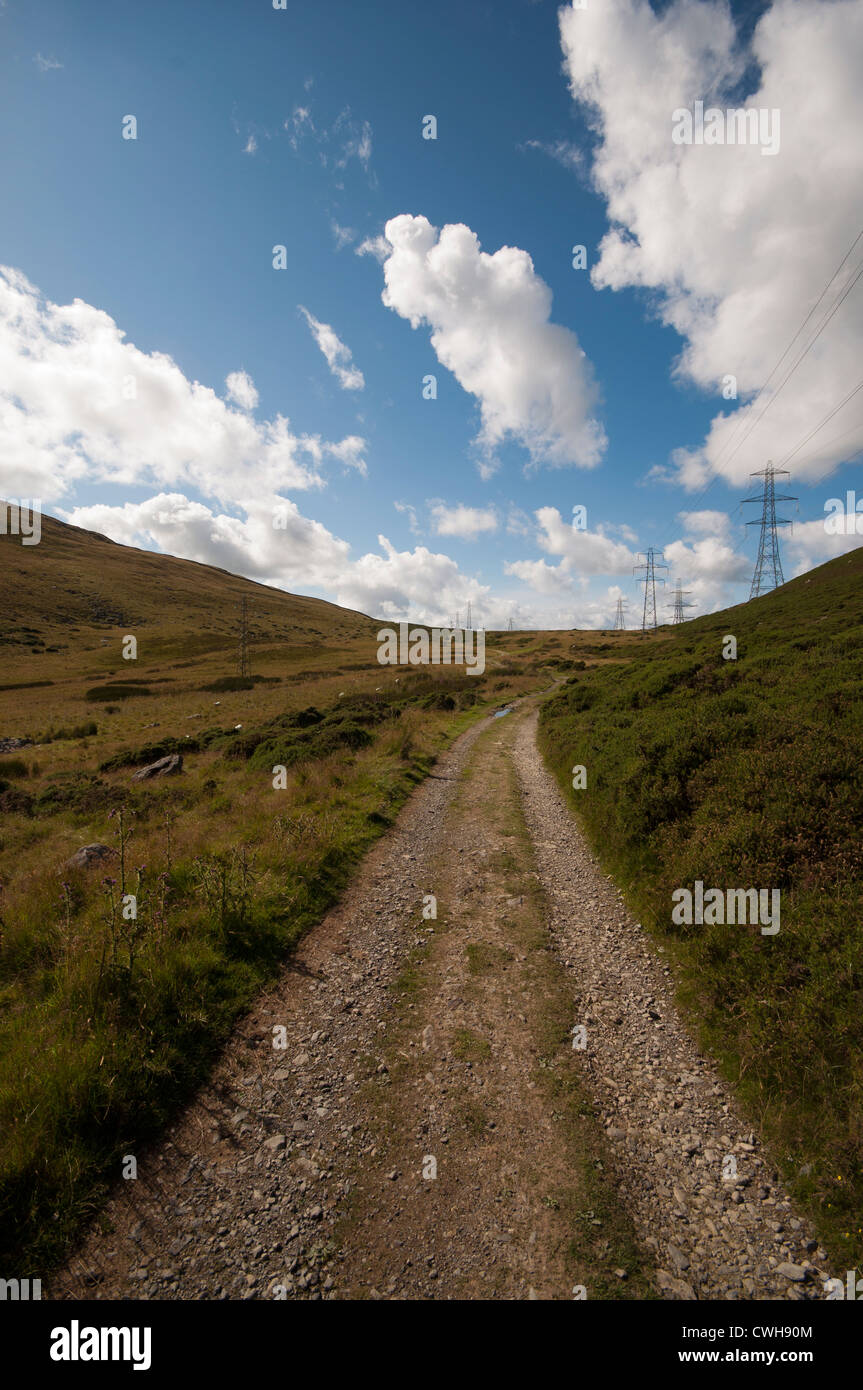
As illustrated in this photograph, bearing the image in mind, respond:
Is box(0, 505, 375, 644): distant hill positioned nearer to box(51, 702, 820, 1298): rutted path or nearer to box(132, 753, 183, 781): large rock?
box(132, 753, 183, 781): large rock

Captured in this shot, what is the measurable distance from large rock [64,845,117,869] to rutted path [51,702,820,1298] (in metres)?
5.62

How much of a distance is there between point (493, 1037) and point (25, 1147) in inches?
196

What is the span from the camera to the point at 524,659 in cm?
8988

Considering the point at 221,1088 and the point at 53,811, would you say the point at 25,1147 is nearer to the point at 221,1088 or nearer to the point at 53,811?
the point at 221,1088

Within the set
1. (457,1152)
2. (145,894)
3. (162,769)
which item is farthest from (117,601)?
(457,1152)

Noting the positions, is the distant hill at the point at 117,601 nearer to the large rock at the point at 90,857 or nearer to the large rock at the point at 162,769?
the large rock at the point at 162,769

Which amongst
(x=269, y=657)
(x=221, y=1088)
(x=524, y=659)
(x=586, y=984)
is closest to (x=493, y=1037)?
(x=586, y=984)

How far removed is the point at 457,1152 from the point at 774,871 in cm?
586

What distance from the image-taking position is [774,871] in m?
7.50

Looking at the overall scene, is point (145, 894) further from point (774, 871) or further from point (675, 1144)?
point (774, 871)

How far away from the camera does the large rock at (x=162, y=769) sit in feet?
71.7

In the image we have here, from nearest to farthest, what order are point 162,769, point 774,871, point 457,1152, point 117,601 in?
point 457,1152
point 774,871
point 162,769
point 117,601

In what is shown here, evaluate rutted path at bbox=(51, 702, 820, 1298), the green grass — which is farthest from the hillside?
the green grass

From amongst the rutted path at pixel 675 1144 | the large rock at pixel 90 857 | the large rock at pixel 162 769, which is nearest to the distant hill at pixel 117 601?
the large rock at pixel 162 769
